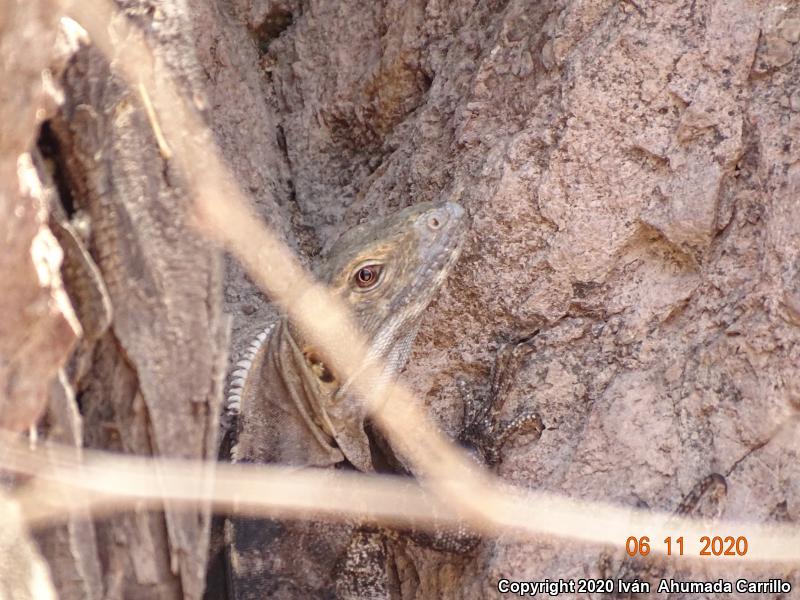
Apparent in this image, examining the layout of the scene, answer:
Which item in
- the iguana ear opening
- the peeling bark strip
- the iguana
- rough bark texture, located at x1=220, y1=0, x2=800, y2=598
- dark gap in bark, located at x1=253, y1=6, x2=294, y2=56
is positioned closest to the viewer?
the peeling bark strip

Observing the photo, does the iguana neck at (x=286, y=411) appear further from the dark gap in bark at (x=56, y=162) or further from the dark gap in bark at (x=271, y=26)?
the dark gap in bark at (x=271, y=26)

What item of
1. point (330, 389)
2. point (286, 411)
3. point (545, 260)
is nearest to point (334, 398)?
point (330, 389)

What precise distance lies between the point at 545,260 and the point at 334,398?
977 mm

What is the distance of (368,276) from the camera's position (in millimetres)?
4160

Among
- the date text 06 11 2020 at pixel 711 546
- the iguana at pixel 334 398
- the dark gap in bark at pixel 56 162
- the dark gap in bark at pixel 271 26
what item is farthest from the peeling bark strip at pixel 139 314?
the dark gap in bark at pixel 271 26

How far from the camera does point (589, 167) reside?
4.07m

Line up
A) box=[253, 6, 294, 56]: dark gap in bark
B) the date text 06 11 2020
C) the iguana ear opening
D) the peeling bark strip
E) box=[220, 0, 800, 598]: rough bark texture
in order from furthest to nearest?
box=[253, 6, 294, 56]: dark gap in bark
the iguana ear opening
box=[220, 0, 800, 598]: rough bark texture
the date text 06 11 2020
the peeling bark strip

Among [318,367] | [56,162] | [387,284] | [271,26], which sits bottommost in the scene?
[56,162]

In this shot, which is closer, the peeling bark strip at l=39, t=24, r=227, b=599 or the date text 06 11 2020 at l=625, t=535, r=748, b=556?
the peeling bark strip at l=39, t=24, r=227, b=599

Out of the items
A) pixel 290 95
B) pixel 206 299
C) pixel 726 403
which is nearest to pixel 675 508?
pixel 726 403

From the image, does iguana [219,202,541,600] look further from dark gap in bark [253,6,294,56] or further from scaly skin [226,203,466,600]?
dark gap in bark [253,6,294,56]

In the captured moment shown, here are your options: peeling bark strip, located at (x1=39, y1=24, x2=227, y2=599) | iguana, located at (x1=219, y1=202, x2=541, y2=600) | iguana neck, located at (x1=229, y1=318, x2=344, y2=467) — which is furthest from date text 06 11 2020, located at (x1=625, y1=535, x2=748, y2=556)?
peeling bark strip, located at (x1=39, y1=24, x2=227, y2=599)

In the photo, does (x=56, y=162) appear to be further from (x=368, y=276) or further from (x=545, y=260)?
(x=545, y=260)

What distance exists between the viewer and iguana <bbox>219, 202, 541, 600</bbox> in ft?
13.4
